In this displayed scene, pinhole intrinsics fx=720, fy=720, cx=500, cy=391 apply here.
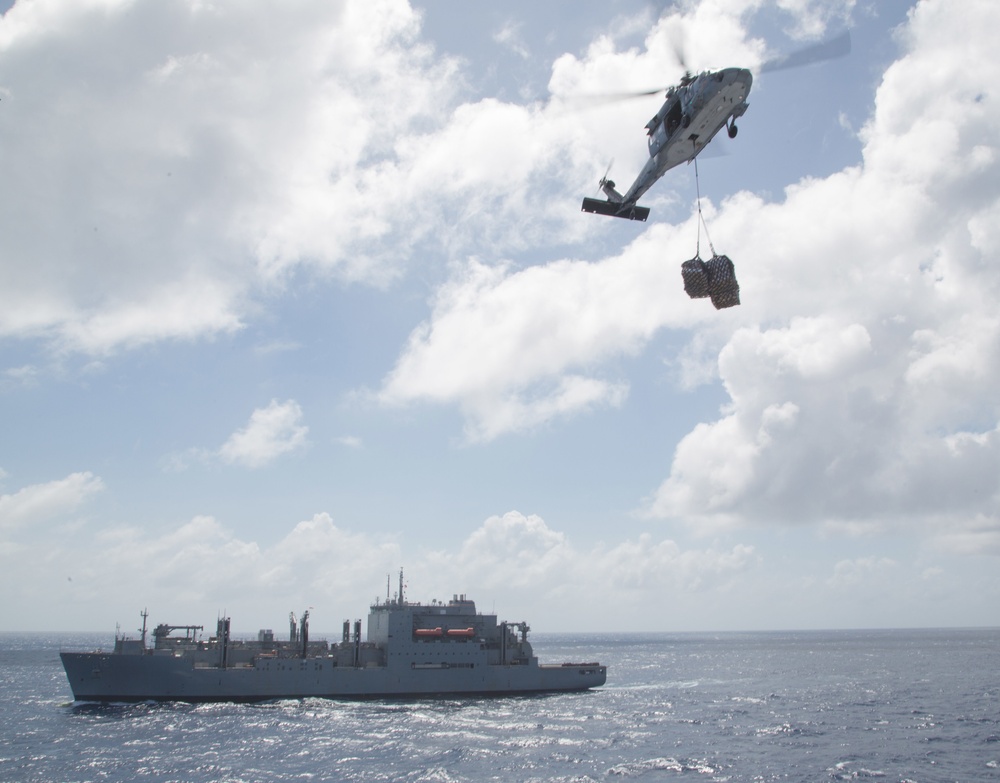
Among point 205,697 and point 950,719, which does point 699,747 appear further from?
point 205,697

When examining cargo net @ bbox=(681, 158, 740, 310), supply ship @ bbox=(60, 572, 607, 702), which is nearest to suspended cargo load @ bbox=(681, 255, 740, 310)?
cargo net @ bbox=(681, 158, 740, 310)

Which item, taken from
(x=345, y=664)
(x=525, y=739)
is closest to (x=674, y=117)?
(x=525, y=739)

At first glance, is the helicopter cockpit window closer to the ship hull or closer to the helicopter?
the helicopter

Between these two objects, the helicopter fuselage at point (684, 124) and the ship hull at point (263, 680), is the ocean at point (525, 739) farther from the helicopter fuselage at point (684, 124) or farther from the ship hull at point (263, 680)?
the helicopter fuselage at point (684, 124)

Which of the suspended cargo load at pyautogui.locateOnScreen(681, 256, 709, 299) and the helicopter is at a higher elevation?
the helicopter

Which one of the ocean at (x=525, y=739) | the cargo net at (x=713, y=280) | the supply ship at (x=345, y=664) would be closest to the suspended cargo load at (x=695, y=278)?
the cargo net at (x=713, y=280)

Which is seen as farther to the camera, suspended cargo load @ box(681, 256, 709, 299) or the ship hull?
the ship hull

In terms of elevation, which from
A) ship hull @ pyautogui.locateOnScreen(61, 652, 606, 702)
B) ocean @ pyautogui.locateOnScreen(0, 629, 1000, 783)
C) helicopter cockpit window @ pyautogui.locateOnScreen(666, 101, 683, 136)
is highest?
helicopter cockpit window @ pyautogui.locateOnScreen(666, 101, 683, 136)
